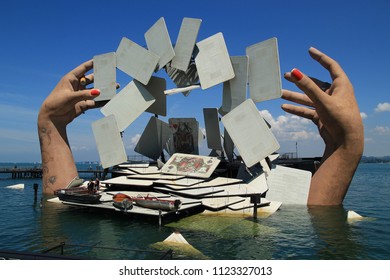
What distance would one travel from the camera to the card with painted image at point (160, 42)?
26.7 m

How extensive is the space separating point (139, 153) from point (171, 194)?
11.2 meters

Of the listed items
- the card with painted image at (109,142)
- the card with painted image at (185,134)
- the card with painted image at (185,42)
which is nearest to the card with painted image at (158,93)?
the card with painted image at (185,134)

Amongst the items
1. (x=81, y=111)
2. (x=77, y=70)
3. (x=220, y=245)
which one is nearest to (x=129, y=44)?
(x=77, y=70)

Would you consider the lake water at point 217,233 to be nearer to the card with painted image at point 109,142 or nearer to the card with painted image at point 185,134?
the card with painted image at point 109,142

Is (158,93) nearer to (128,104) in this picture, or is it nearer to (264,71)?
(128,104)

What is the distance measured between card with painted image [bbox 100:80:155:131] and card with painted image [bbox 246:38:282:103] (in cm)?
866

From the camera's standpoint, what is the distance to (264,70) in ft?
79.5

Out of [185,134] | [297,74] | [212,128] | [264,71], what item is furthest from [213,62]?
[185,134]

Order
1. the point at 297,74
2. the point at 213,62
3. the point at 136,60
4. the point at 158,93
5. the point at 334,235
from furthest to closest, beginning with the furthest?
the point at 158,93
the point at 136,60
the point at 213,62
the point at 297,74
the point at 334,235

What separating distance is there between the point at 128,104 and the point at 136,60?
3.71m

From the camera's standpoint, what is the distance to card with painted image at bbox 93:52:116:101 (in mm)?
28109

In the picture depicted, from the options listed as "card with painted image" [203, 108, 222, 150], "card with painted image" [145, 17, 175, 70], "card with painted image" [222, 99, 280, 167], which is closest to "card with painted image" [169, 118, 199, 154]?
"card with painted image" [203, 108, 222, 150]

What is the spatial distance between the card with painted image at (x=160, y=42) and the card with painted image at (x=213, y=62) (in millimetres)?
2356

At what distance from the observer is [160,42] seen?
89.4 feet
